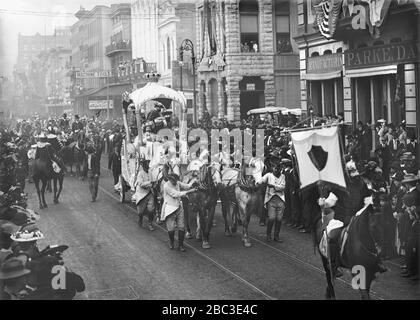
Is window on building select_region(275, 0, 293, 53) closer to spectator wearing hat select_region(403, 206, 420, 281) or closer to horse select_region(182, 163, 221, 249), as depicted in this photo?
horse select_region(182, 163, 221, 249)

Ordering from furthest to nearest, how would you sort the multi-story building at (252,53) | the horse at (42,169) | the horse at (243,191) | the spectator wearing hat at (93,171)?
the multi-story building at (252,53) < the spectator wearing hat at (93,171) < the horse at (42,169) < the horse at (243,191)

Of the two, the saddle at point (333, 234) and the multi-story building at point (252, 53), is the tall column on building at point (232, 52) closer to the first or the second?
the multi-story building at point (252, 53)

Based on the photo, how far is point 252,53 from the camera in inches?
1443

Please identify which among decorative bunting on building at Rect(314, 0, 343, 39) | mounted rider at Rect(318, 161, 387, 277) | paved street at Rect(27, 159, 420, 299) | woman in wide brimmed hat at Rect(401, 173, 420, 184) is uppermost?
decorative bunting on building at Rect(314, 0, 343, 39)

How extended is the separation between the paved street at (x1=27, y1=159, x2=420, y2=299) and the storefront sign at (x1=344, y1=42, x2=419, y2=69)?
8590 millimetres

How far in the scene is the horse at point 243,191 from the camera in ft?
45.8

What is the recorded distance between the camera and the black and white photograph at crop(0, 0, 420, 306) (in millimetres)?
9570

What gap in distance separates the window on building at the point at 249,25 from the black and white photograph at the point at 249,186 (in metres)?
0.08

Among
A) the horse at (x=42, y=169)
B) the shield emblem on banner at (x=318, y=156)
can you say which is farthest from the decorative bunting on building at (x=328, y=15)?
the shield emblem on banner at (x=318, y=156)

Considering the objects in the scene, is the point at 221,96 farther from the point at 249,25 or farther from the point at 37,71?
the point at 37,71

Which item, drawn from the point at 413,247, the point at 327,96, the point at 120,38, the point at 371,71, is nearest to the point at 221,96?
the point at 327,96

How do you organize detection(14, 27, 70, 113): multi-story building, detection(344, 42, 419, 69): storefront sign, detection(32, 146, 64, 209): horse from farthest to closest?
1. detection(14, 27, 70, 113): multi-story building
2. detection(344, 42, 419, 69): storefront sign
3. detection(32, 146, 64, 209): horse

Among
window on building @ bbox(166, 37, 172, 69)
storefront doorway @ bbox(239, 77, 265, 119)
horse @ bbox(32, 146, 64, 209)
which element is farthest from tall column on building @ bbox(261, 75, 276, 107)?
horse @ bbox(32, 146, 64, 209)

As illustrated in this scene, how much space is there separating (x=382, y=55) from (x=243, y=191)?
441 inches
